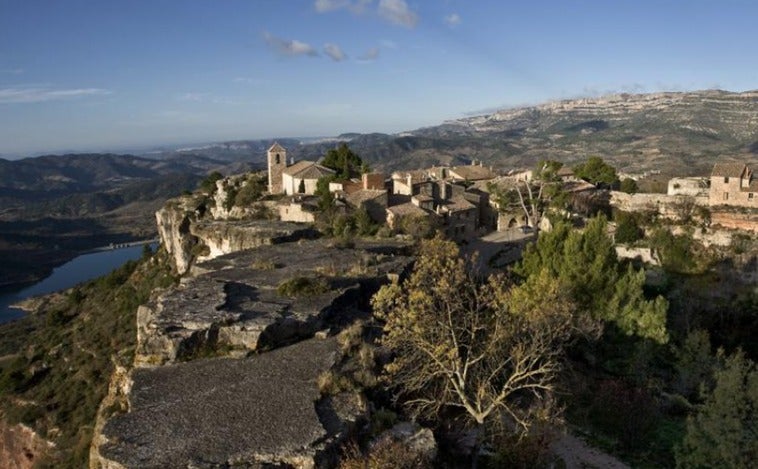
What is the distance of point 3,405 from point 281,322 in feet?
98.1

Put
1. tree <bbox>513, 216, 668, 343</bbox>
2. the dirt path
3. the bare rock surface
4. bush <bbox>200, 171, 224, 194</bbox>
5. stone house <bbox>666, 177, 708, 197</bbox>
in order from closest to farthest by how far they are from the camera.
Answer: the bare rock surface → the dirt path → tree <bbox>513, 216, 668, 343</bbox> → stone house <bbox>666, 177, 708, 197</bbox> → bush <bbox>200, 171, 224, 194</bbox>

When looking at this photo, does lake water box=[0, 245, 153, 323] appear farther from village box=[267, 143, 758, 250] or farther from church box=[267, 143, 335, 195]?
village box=[267, 143, 758, 250]

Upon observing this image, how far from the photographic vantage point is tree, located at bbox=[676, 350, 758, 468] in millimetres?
12352

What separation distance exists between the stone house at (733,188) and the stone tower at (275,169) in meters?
31.1

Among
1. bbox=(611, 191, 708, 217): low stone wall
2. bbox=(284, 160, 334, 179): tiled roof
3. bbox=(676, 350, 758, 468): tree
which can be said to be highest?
bbox=(284, 160, 334, 179): tiled roof

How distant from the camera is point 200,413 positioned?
10.3m

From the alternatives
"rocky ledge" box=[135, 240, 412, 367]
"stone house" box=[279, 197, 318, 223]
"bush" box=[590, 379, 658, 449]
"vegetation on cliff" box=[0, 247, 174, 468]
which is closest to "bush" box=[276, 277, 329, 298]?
"rocky ledge" box=[135, 240, 412, 367]

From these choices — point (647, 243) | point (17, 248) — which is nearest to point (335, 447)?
point (647, 243)

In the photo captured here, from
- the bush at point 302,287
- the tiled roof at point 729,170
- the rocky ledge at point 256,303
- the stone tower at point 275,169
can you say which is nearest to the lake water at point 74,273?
the stone tower at point 275,169

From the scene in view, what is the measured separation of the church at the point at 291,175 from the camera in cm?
4428

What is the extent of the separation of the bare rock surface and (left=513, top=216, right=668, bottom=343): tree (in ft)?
39.1

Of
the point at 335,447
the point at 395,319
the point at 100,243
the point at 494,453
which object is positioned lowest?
the point at 100,243

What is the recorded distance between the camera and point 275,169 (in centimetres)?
4938

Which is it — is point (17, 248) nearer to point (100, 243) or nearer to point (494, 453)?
point (100, 243)
